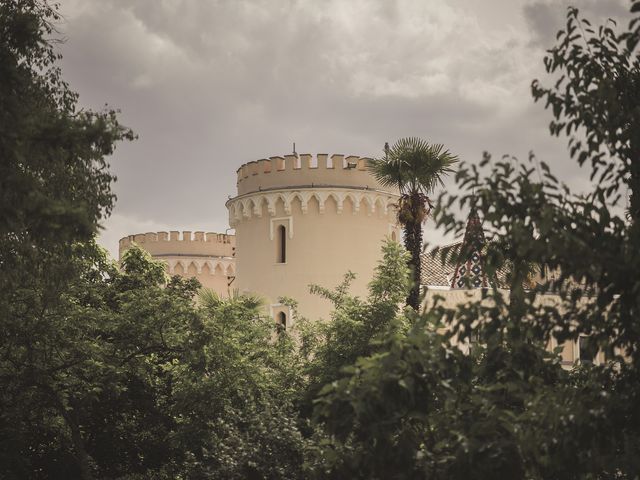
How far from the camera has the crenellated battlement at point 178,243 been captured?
46031 mm

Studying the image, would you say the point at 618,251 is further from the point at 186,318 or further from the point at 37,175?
the point at 186,318

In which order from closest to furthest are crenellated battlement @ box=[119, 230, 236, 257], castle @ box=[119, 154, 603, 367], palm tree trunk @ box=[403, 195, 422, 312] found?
1. palm tree trunk @ box=[403, 195, 422, 312]
2. castle @ box=[119, 154, 603, 367]
3. crenellated battlement @ box=[119, 230, 236, 257]

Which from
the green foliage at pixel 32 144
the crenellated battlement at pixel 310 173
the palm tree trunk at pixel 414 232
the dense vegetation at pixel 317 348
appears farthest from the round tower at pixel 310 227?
the green foliage at pixel 32 144

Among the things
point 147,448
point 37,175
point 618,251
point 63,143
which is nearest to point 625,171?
point 618,251

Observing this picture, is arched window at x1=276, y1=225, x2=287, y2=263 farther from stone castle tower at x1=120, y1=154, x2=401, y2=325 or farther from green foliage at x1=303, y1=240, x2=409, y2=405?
green foliage at x1=303, y1=240, x2=409, y2=405

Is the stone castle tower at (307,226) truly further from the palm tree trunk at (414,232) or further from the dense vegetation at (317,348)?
the palm tree trunk at (414,232)

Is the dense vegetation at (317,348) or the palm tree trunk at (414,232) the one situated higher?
the palm tree trunk at (414,232)

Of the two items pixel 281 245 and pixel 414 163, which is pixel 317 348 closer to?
pixel 414 163

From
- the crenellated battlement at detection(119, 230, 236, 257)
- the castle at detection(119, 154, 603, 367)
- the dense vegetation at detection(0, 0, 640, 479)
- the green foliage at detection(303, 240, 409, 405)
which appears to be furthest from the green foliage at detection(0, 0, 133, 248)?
the crenellated battlement at detection(119, 230, 236, 257)

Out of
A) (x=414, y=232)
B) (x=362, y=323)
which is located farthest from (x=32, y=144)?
(x=414, y=232)

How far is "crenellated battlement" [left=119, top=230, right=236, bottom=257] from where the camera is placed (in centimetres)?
4603

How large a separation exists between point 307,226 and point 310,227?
11 cm

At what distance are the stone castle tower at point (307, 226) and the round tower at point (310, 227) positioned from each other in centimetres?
3

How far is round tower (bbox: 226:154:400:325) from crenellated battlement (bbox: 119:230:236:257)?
11.9 m
